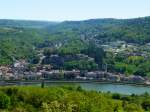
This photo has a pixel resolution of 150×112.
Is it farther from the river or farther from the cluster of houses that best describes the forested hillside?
the river

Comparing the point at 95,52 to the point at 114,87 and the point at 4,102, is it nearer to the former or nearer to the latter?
the point at 114,87

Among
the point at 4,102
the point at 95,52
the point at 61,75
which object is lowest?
the point at 61,75

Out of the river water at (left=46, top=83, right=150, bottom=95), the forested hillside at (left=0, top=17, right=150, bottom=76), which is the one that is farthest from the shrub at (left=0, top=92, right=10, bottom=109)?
the forested hillside at (left=0, top=17, right=150, bottom=76)

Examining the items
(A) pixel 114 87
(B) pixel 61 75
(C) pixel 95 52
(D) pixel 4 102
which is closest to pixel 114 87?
(A) pixel 114 87

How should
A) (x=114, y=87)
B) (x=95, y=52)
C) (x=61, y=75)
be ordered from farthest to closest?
(x=95, y=52)
(x=61, y=75)
(x=114, y=87)

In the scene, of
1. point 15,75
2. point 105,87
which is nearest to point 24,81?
point 15,75

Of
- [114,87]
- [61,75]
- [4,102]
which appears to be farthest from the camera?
[61,75]

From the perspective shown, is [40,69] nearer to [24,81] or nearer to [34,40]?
[24,81]

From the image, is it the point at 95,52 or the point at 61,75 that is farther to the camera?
the point at 95,52

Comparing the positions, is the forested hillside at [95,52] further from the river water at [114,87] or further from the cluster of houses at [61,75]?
the river water at [114,87]
